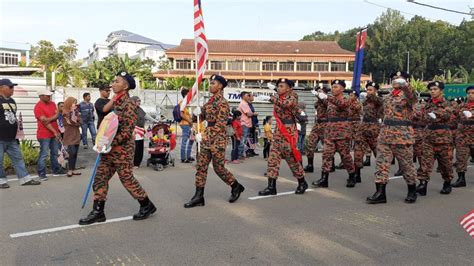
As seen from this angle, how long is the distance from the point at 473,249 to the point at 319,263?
1.72 metres

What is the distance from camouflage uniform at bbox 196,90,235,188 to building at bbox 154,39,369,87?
4349 centimetres

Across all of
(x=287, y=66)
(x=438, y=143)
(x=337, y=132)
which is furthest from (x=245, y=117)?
(x=287, y=66)

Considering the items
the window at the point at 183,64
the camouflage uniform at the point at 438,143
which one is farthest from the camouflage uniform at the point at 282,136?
the window at the point at 183,64

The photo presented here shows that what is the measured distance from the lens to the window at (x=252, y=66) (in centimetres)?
5062

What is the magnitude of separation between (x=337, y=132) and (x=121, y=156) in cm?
385

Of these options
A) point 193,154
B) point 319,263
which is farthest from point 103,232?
point 193,154

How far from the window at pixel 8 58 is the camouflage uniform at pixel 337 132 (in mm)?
59786

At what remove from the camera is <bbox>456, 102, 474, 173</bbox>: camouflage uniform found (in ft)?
25.5

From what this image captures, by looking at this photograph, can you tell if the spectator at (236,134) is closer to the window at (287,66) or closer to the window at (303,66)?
the window at (287,66)

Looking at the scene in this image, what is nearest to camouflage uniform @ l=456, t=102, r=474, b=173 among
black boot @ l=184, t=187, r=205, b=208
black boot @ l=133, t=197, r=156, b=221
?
→ black boot @ l=184, t=187, r=205, b=208

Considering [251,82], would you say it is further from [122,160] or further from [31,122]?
[122,160]

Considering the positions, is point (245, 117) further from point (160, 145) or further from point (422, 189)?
point (422, 189)

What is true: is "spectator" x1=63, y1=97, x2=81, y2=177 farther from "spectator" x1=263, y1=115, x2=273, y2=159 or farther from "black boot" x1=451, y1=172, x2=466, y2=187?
"black boot" x1=451, y1=172, x2=466, y2=187

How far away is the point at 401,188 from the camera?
24.4ft
